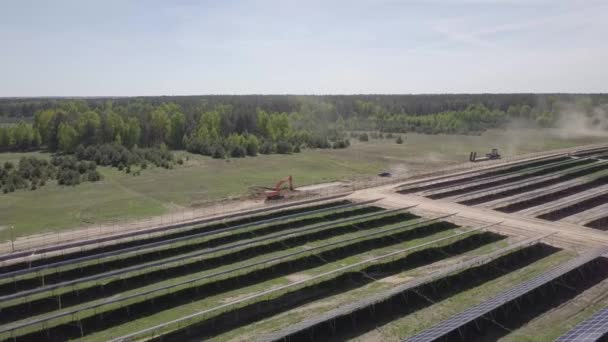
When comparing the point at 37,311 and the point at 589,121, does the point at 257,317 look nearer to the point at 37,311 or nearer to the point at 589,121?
the point at 37,311

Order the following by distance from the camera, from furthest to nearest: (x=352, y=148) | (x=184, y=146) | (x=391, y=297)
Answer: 1. (x=352, y=148)
2. (x=184, y=146)
3. (x=391, y=297)

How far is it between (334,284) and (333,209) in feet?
61.0

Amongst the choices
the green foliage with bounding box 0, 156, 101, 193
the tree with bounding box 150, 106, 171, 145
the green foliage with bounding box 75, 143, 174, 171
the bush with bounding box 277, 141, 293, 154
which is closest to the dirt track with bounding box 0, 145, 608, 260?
the green foliage with bounding box 0, 156, 101, 193

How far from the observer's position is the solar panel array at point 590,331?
70.7 ft

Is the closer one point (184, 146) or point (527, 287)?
point (527, 287)

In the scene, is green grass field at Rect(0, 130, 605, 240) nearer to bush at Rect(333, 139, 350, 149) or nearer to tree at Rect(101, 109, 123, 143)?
bush at Rect(333, 139, 350, 149)

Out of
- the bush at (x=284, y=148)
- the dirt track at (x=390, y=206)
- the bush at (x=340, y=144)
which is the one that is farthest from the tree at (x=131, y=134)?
the dirt track at (x=390, y=206)

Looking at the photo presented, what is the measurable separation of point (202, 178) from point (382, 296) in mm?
46472

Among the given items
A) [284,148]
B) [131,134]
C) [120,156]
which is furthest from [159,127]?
[284,148]

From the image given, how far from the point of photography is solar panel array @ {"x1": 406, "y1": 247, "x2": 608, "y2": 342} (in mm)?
22516

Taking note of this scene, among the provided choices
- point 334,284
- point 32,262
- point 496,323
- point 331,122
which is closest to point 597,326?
point 496,323

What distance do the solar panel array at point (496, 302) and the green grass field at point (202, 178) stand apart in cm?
3462

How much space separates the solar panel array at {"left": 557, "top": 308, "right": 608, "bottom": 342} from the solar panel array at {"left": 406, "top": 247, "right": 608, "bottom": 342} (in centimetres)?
381

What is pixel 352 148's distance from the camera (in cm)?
10856
